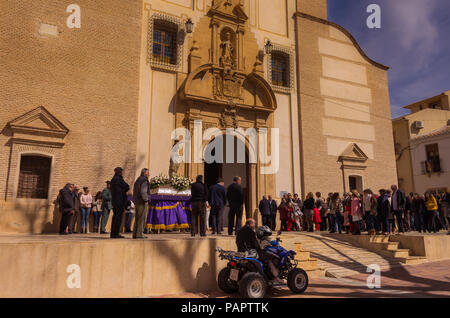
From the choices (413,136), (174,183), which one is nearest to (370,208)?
(174,183)

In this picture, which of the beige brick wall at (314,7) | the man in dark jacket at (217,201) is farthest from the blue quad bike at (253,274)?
the beige brick wall at (314,7)

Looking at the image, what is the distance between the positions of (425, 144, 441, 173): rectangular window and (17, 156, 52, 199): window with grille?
2987 cm

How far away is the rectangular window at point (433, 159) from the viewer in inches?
1142

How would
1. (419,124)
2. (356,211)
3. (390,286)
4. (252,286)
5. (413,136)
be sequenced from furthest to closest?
(413,136) → (419,124) → (356,211) → (390,286) → (252,286)

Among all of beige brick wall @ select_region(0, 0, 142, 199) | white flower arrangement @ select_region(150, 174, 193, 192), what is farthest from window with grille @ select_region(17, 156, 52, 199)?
white flower arrangement @ select_region(150, 174, 193, 192)

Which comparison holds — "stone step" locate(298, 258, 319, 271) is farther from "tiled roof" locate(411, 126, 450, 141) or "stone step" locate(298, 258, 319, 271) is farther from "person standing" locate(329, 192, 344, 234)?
"tiled roof" locate(411, 126, 450, 141)

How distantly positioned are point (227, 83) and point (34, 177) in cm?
875

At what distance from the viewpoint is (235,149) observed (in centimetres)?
1642

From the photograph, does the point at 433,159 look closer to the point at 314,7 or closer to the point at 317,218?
the point at 314,7

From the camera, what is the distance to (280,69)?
58.7 ft

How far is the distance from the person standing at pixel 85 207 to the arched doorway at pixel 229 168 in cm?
568

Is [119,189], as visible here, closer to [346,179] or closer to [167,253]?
[167,253]

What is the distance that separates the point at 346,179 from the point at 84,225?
13.0 meters
